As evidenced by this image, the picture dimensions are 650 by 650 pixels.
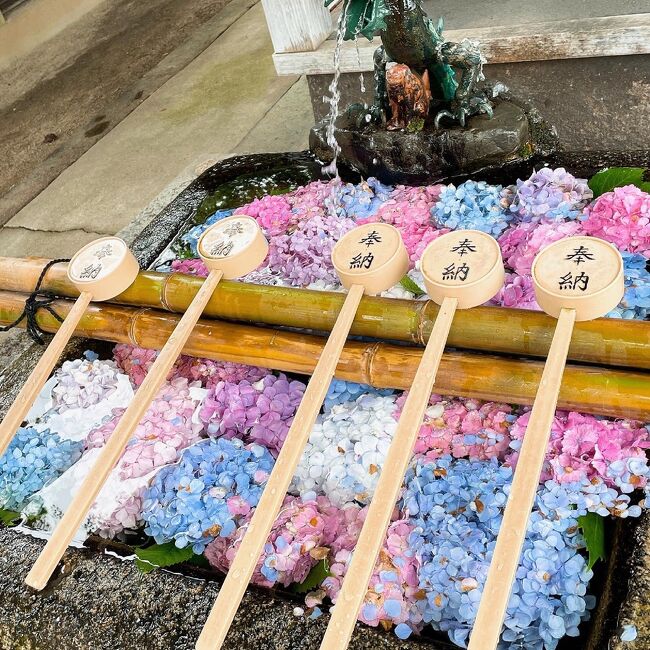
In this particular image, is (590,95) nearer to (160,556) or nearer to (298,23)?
(298,23)

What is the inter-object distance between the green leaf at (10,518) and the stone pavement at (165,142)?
9.93 feet

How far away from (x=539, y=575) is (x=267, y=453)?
0.92 metres

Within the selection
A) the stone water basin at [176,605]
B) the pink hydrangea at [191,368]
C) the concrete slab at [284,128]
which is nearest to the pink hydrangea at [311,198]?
the pink hydrangea at [191,368]

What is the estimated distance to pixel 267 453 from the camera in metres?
2.21

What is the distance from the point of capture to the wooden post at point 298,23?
160 inches

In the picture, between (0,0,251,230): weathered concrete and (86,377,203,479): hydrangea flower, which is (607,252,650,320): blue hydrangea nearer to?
(86,377,203,479): hydrangea flower

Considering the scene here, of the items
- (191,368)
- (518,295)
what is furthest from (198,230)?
(518,295)

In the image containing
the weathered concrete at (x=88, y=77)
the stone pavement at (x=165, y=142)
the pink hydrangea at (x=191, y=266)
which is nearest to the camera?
the pink hydrangea at (x=191, y=266)

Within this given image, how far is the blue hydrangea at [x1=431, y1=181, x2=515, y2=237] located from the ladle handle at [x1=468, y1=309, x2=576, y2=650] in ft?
3.93

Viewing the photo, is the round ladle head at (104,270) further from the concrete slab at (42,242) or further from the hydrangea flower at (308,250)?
the concrete slab at (42,242)

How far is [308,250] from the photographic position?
9.54 ft

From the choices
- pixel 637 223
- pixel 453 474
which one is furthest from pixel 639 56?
pixel 453 474

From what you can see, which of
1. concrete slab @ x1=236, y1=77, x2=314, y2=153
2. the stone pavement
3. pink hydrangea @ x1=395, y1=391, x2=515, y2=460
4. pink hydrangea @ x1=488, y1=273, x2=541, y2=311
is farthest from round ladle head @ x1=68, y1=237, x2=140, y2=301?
concrete slab @ x1=236, y1=77, x2=314, y2=153

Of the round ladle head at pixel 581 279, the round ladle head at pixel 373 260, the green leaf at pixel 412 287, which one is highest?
the round ladle head at pixel 581 279
